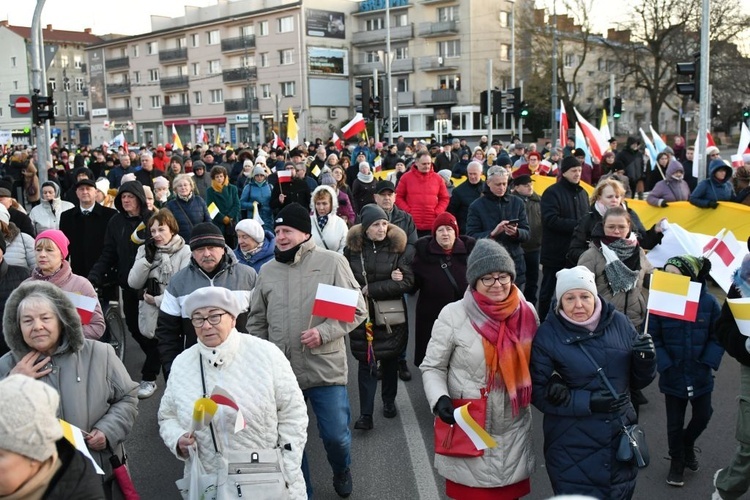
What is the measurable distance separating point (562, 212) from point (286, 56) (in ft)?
192

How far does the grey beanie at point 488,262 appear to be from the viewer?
3816 millimetres

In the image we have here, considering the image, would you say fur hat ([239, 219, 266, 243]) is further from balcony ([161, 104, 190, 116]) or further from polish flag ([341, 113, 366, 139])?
balcony ([161, 104, 190, 116])

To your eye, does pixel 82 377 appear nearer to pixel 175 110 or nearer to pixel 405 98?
pixel 405 98

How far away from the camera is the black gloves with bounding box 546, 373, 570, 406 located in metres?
3.59

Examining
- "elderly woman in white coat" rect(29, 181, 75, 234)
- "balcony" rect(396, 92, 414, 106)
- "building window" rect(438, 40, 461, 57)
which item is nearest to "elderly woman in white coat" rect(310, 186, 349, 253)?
"elderly woman in white coat" rect(29, 181, 75, 234)

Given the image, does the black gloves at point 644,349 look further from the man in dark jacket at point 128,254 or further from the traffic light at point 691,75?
the traffic light at point 691,75

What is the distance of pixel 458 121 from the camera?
60094mm

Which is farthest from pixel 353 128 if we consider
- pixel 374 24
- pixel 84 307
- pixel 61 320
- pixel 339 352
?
pixel 374 24

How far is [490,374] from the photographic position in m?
3.75

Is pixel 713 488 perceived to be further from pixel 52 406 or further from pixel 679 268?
pixel 52 406

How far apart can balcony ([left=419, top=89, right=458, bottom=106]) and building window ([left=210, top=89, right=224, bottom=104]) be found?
20.2 metres

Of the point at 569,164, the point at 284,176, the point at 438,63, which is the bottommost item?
the point at 284,176

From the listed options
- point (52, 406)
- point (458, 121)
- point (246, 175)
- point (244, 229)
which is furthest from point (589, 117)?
point (52, 406)

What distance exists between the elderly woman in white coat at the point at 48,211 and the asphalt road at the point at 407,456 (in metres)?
3.34
